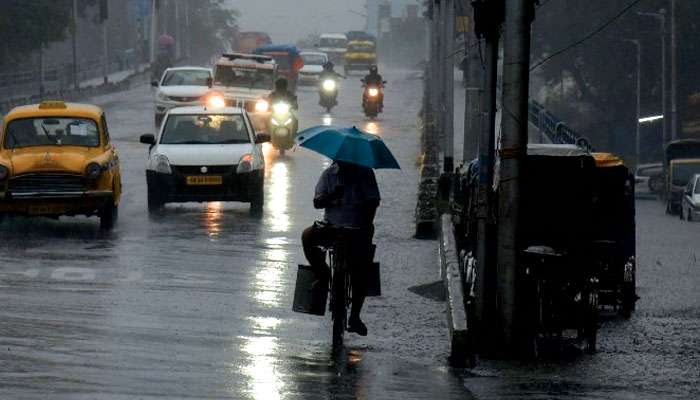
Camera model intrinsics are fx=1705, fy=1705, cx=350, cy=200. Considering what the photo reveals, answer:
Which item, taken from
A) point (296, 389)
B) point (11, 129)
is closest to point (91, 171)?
point (11, 129)

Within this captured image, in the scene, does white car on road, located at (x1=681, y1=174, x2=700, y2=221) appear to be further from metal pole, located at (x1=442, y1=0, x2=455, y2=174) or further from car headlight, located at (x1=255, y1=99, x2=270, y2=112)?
car headlight, located at (x1=255, y1=99, x2=270, y2=112)

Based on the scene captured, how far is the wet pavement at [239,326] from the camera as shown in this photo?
11.6 meters

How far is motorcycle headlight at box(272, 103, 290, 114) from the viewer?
129 feet

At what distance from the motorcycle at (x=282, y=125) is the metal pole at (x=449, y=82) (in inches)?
148

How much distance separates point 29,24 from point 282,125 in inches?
1437

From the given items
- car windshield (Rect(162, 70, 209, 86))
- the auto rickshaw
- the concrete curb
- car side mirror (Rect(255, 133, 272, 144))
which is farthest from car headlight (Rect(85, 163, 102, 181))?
car windshield (Rect(162, 70, 209, 86))

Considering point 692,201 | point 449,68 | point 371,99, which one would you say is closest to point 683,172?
point 692,201

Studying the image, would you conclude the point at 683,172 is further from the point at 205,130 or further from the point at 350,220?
the point at 350,220

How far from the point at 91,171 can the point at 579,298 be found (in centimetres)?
1088

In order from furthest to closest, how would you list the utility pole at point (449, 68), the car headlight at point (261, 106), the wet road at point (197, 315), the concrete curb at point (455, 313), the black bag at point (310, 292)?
the car headlight at point (261, 106) → the utility pole at point (449, 68) → the black bag at point (310, 292) → the concrete curb at point (455, 313) → the wet road at point (197, 315)

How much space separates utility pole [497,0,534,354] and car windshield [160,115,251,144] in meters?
13.4

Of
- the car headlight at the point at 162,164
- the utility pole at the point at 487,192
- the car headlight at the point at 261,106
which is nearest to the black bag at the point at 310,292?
the utility pole at the point at 487,192

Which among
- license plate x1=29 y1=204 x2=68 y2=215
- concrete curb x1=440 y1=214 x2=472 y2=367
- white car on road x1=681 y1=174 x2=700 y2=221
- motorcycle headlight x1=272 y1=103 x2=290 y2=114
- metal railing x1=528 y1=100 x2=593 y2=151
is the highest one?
motorcycle headlight x1=272 y1=103 x2=290 y2=114

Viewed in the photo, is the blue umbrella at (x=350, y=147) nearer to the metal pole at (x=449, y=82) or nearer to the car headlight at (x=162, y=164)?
the car headlight at (x=162, y=164)
